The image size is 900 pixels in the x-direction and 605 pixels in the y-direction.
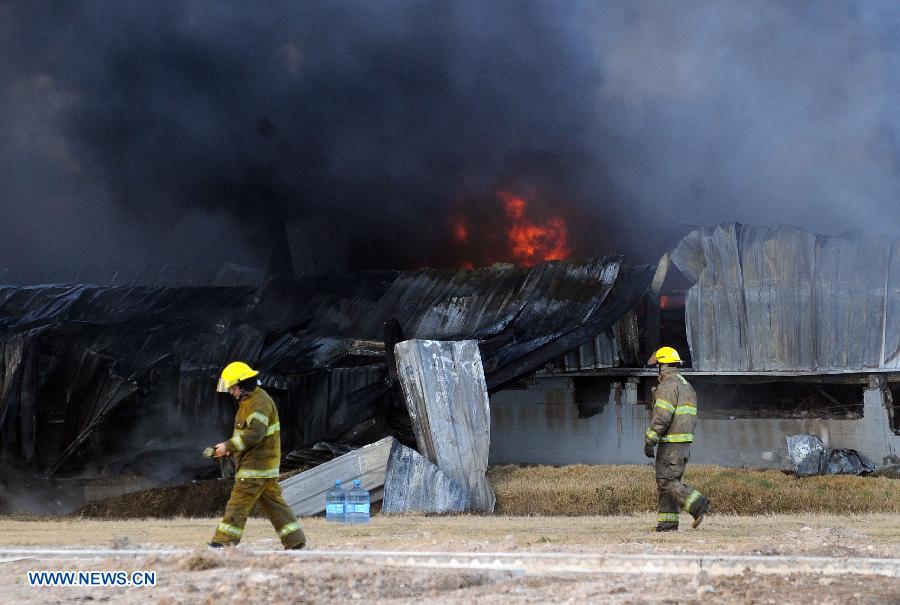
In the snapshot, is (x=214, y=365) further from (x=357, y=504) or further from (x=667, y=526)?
(x=667, y=526)

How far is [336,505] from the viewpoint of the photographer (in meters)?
12.4

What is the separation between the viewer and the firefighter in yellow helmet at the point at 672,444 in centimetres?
943

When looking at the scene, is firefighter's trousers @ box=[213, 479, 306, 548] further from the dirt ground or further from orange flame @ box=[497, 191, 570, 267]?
orange flame @ box=[497, 191, 570, 267]

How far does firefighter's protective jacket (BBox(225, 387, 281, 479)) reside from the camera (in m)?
7.48

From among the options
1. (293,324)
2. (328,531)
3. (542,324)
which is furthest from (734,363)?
(328,531)

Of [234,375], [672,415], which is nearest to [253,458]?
[234,375]

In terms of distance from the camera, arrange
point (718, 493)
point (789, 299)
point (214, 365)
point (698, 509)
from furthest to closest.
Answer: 1. point (789, 299)
2. point (214, 365)
3. point (718, 493)
4. point (698, 509)

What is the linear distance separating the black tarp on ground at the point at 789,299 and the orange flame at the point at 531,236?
19.6 feet

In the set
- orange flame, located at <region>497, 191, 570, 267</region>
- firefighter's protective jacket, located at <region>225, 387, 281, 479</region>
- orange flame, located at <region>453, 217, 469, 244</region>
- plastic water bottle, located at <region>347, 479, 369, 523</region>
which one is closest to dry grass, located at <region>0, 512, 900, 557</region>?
plastic water bottle, located at <region>347, 479, 369, 523</region>

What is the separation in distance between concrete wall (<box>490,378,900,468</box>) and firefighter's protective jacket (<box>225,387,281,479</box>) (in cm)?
1141

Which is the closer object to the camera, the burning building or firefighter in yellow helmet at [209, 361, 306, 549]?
firefighter in yellow helmet at [209, 361, 306, 549]

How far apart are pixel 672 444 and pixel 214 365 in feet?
29.1

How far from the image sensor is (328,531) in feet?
33.5

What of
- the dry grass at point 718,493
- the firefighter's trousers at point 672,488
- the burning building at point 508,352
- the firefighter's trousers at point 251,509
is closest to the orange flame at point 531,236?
the burning building at point 508,352
